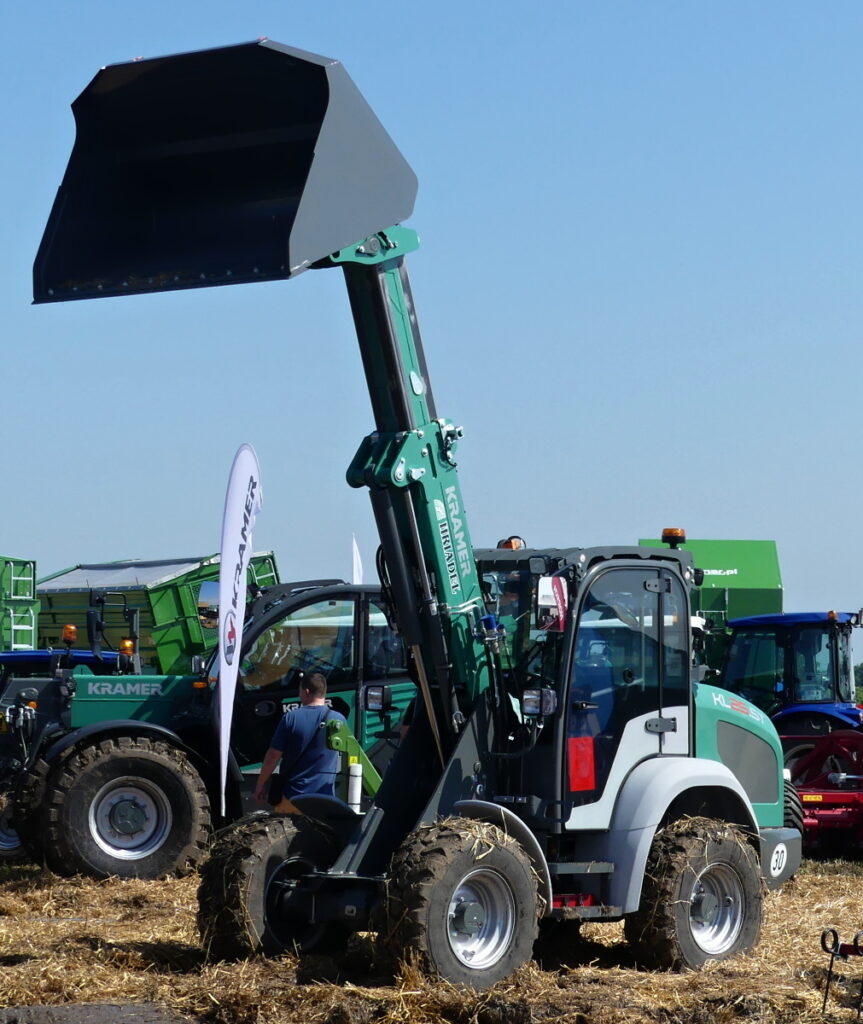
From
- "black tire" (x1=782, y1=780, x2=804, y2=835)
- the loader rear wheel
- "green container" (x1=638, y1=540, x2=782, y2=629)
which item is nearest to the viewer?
"black tire" (x1=782, y1=780, x2=804, y2=835)

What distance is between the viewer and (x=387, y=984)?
6938mm

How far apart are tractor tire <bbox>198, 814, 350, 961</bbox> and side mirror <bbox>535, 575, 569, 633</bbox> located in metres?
1.64

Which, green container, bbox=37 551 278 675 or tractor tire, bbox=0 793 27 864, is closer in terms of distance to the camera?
tractor tire, bbox=0 793 27 864

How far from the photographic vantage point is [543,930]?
27.7ft

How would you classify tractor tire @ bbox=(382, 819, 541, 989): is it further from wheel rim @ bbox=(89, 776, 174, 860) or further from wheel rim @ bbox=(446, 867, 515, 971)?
wheel rim @ bbox=(89, 776, 174, 860)

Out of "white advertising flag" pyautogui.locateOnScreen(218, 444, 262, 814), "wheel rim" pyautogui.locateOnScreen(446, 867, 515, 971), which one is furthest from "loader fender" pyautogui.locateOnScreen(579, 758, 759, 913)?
"white advertising flag" pyautogui.locateOnScreen(218, 444, 262, 814)

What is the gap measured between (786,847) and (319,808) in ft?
8.86

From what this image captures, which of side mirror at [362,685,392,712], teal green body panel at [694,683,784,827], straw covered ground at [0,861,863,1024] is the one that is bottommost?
straw covered ground at [0,861,863,1024]

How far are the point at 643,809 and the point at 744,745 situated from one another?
1.24 metres

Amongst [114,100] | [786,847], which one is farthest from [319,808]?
[114,100]

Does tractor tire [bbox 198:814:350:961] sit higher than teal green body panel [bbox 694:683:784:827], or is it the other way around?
teal green body panel [bbox 694:683:784:827]

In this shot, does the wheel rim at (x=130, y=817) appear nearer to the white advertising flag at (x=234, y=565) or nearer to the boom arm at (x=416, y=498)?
the white advertising flag at (x=234, y=565)

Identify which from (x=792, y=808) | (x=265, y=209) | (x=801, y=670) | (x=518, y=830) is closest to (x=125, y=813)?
(x=792, y=808)

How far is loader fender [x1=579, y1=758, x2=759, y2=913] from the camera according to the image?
7.60 metres
